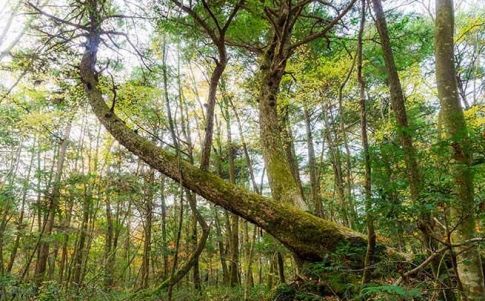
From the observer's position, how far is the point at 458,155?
2592mm

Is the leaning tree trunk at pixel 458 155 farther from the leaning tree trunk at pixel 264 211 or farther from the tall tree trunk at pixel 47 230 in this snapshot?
the tall tree trunk at pixel 47 230

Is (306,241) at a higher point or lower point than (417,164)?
lower

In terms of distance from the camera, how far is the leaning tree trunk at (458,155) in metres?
2.43

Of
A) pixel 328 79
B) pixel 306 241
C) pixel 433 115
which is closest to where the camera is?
pixel 306 241

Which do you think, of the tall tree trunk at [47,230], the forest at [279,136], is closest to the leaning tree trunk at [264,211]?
the forest at [279,136]

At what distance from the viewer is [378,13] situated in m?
3.43

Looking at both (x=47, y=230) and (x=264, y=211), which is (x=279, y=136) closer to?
(x=264, y=211)

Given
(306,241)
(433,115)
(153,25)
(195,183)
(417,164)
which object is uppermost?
(433,115)

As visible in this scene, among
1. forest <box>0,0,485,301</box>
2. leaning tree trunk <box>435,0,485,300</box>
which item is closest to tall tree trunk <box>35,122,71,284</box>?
forest <box>0,0,485,301</box>

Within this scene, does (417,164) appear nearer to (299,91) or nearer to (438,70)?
(438,70)

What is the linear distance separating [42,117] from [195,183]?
8.09m

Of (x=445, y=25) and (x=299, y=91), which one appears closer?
(x=445, y=25)

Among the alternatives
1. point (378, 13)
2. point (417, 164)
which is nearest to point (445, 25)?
point (378, 13)

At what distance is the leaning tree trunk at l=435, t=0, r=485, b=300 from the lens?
7.98 ft
